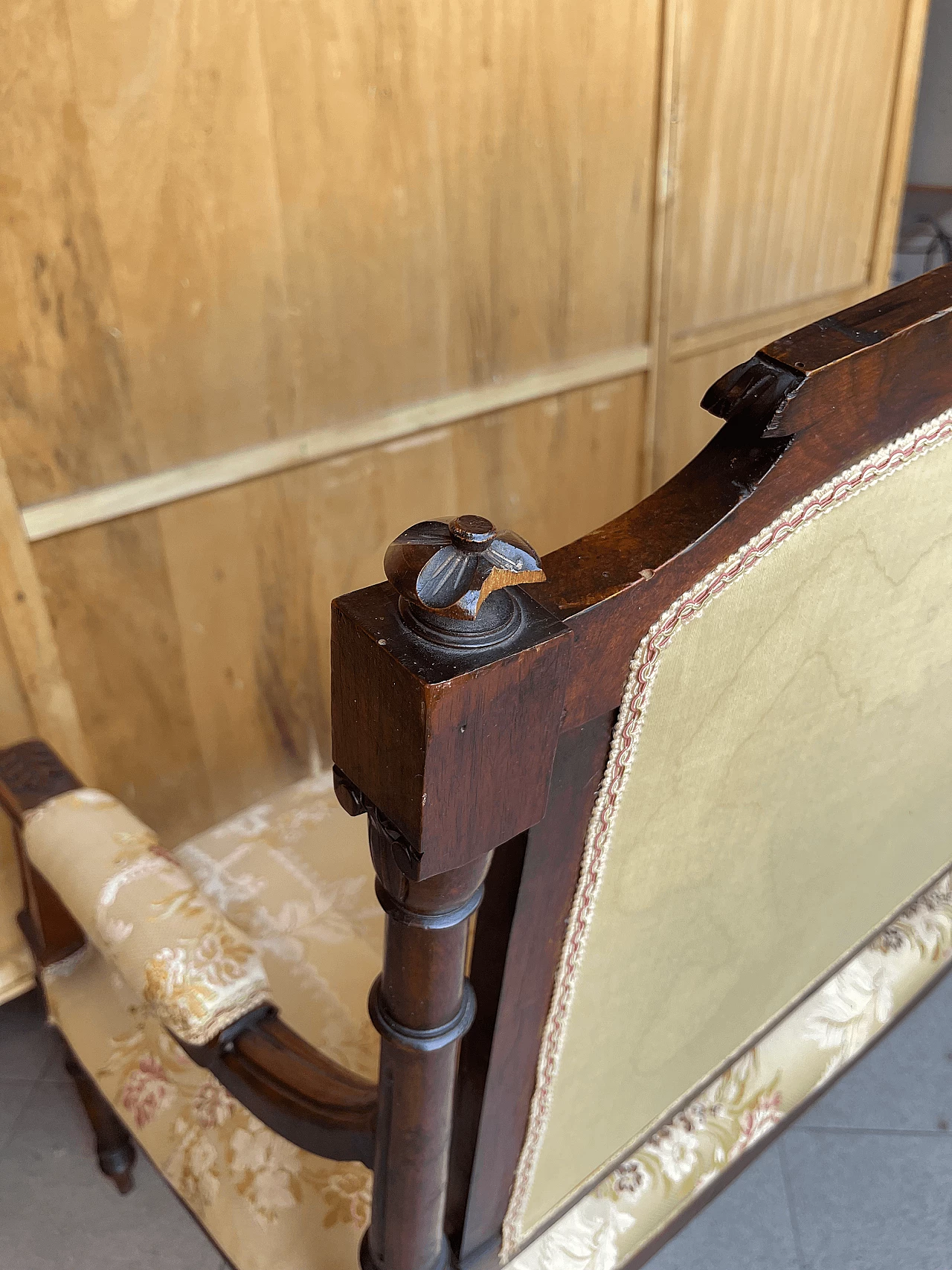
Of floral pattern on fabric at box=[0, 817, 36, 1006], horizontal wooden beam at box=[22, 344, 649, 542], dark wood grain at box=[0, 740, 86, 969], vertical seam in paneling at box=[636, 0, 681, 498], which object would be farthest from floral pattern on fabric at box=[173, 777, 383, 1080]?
vertical seam in paneling at box=[636, 0, 681, 498]

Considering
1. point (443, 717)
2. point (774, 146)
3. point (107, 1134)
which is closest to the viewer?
point (443, 717)

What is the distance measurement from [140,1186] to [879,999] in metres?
0.90

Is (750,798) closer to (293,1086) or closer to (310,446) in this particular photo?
(293,1086)

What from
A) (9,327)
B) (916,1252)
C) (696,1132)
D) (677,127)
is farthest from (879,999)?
(677,127)

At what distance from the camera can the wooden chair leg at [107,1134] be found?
1099 mm

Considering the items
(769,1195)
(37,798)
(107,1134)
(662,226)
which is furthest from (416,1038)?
(662,226)

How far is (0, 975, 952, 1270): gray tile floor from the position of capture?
117cm

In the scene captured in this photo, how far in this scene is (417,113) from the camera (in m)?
1.18

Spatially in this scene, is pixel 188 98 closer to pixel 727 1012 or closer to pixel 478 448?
pixel 478 448

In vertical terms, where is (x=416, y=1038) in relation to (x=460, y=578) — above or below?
below

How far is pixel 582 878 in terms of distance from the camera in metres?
0.51

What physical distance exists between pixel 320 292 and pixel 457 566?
3.05ft

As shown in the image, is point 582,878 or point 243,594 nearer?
point 582,878

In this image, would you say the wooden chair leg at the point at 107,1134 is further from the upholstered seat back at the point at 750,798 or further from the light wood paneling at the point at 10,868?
the upholstered seat back at the point at 750,798
